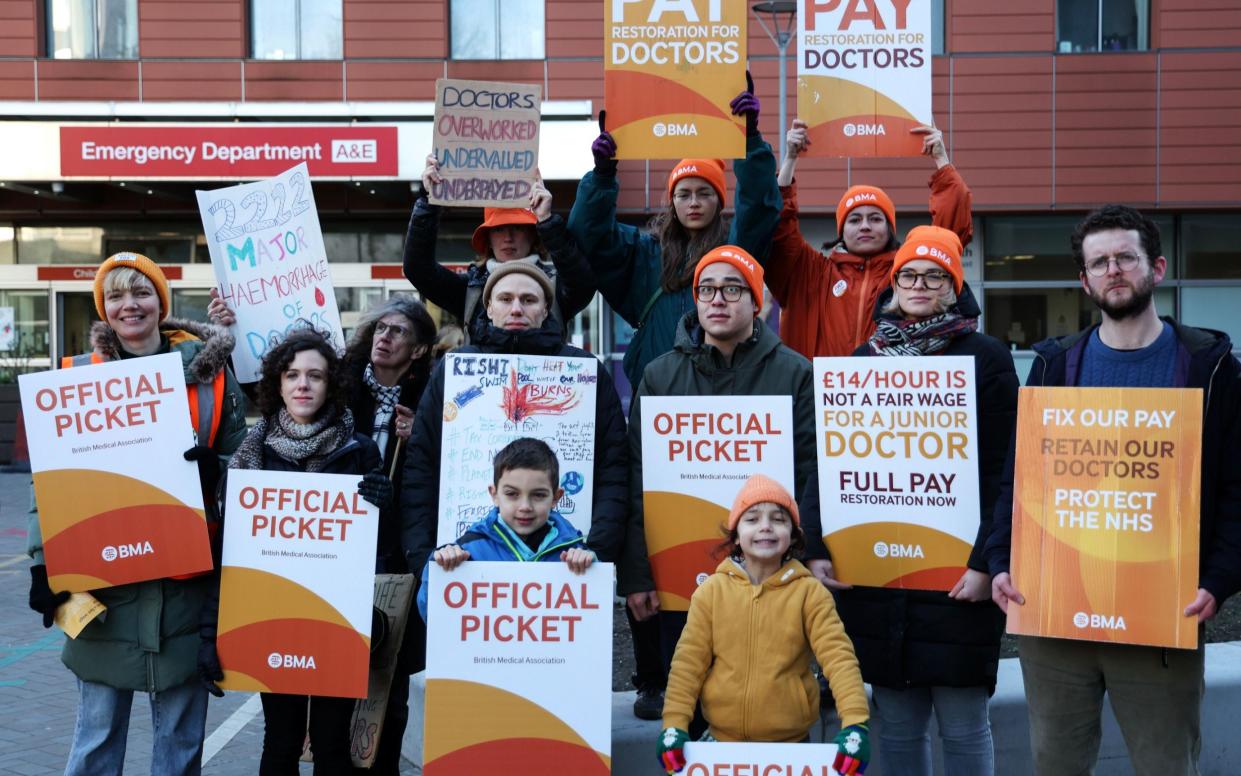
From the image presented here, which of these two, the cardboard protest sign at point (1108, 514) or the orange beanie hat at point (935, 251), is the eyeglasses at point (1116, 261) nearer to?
the cardboard protest sign at point (1108, 514)

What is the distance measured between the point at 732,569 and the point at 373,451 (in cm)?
132

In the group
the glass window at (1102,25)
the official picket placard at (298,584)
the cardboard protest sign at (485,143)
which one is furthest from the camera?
the glass window at (1102,25)

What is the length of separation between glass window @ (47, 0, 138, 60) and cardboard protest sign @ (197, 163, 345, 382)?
13.5 meters

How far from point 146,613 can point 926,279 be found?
2.81 meters

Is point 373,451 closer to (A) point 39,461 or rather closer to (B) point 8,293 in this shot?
(A) point 39,461

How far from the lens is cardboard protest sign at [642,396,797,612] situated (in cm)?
391

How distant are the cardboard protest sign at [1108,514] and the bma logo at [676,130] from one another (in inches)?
76.4

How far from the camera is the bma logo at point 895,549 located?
3.73 metres

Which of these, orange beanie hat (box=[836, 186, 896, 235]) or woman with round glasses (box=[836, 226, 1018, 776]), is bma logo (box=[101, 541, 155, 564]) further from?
orange beanie hat (box=[836, 186, 896, 235])

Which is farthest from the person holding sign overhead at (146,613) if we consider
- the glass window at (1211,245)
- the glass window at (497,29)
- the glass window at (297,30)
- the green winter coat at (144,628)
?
the glass window at (1211,245)

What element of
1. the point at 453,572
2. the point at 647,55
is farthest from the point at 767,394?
the point at 647,55

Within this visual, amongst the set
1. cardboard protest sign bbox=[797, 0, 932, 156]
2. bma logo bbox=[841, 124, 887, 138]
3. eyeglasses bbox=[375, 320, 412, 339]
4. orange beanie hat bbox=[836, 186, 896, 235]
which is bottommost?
eyeglasses bbox=[375, 320, 412, 339]

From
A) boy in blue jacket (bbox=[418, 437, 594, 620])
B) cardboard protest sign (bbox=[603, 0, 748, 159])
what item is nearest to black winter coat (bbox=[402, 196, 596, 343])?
cardboard protest sign (bbox=[603, 0, 748, 159])

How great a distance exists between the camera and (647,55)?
4.77m
